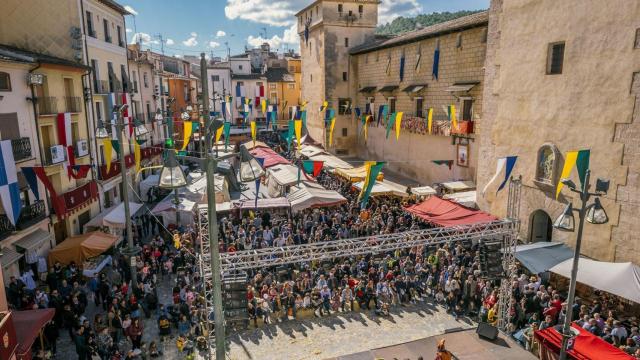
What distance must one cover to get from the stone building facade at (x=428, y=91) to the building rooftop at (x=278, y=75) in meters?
24.8

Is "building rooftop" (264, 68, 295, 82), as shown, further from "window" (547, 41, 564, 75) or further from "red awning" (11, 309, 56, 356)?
"red awning" (11, 309, 56, 356)

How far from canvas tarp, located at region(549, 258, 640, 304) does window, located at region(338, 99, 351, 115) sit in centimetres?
2917

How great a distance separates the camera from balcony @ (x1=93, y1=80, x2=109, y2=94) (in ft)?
75.1

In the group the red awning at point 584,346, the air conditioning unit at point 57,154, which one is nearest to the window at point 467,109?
the red awning at point 584,346

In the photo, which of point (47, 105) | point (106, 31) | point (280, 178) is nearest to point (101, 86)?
point (106, 31)

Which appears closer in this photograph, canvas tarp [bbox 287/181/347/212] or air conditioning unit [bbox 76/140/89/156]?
air conditioning unit [bbox 76/140/89/156]

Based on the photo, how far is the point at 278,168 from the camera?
91.0ft

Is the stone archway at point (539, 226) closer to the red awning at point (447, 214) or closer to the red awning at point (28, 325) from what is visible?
the red awning at point (447, 214)

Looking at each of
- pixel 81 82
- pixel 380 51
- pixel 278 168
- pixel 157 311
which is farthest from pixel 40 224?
pixel 380 51

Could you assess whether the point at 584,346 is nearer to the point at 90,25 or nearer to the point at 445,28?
the point at 445,28

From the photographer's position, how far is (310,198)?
67.5 feet

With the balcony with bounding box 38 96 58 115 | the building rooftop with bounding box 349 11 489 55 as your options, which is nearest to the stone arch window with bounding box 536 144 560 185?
the building rooftop with bounding box 349 11 489 55

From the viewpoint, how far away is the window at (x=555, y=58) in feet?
51.6

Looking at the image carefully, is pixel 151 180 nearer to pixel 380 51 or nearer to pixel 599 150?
pixel 380 51
